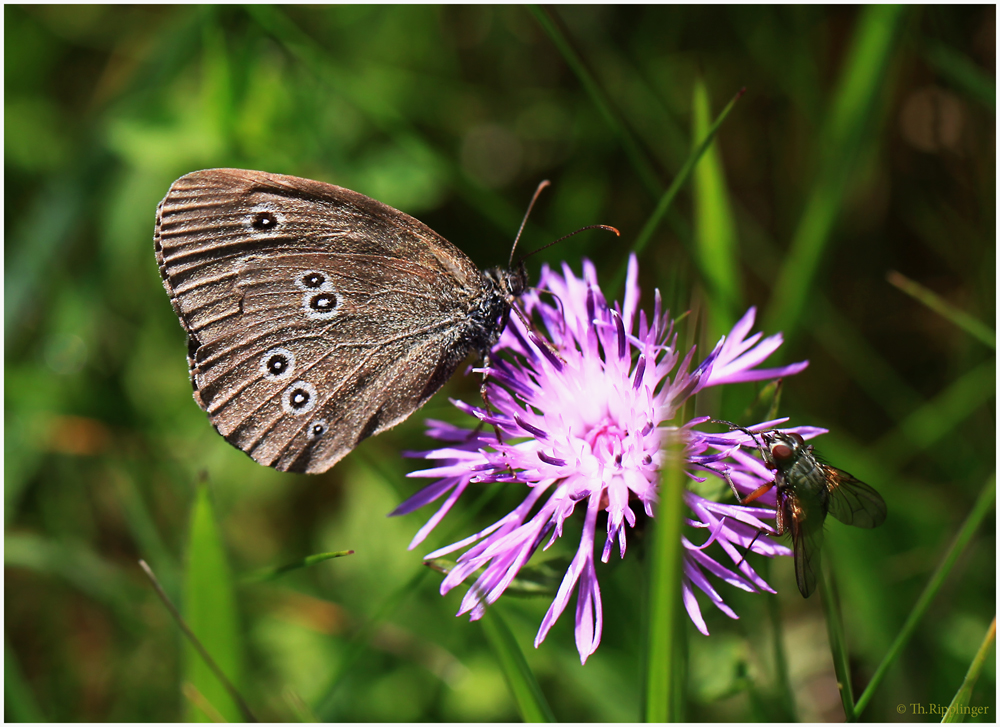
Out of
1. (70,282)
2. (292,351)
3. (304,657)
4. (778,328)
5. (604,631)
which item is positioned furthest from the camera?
(70,282)

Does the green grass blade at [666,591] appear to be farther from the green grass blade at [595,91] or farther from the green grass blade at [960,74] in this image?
the green grass blade at [960,74]

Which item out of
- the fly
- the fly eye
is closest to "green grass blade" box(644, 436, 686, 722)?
the fly

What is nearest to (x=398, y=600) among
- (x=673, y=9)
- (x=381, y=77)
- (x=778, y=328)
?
(x=778, y=328)

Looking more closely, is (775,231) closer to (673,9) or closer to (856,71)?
(856,71)

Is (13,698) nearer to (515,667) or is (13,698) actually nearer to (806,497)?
(515,667)

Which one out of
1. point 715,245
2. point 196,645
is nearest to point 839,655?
point 715,245
